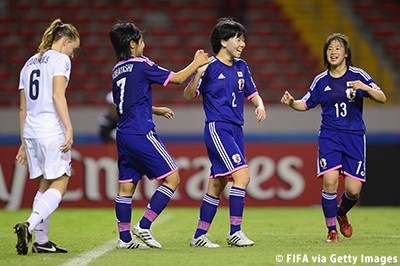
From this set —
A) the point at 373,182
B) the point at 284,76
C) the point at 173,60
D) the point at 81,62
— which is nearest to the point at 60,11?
the point at 81,62

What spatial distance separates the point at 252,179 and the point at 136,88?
18.3 ft

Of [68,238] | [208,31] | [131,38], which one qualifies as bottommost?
[68,238]

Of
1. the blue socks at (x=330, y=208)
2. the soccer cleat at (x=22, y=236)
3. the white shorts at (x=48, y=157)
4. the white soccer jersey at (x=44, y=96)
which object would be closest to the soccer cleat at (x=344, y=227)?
the blue socks at (x=330, y=208)

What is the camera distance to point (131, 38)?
617cm

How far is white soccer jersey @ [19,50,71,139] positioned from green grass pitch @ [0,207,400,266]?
0.98m

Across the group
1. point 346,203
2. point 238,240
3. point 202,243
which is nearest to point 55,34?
point 202,243

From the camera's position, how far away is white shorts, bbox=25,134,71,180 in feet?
19.2

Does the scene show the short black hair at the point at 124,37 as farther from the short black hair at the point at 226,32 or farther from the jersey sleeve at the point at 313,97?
the jersey sleeve at the point at 313,97

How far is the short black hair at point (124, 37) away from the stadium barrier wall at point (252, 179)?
5335 millimetres

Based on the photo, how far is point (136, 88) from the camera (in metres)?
6.14

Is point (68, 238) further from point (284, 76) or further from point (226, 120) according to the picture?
point (284, 76)

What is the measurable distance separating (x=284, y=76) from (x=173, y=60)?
7.41 feet

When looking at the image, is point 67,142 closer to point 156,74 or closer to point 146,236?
point 156,74

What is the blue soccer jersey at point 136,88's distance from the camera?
613cm
